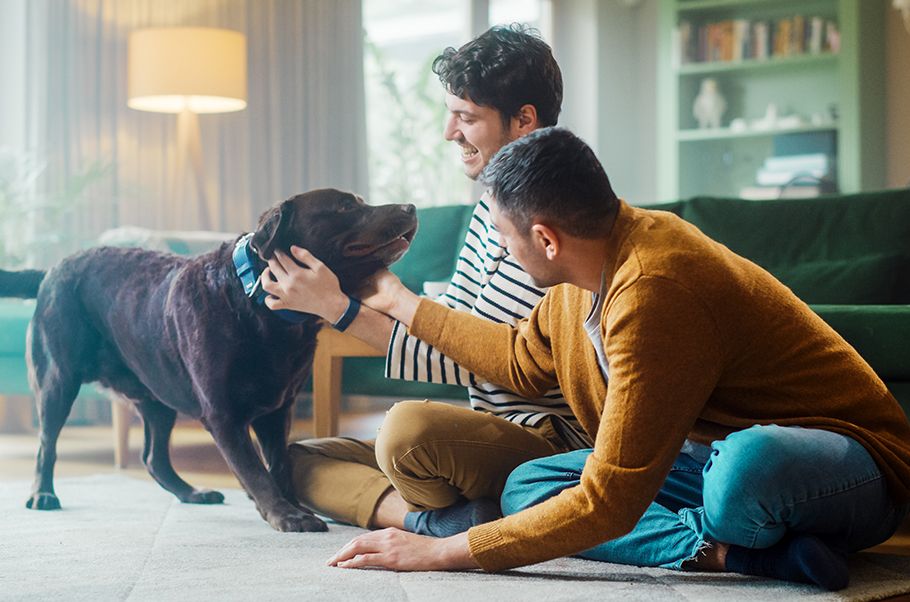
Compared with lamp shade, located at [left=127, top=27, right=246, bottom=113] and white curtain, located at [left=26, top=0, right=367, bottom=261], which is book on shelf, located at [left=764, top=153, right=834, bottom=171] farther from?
lamp shade, located at [left=127, top=27, right=246, bottom=113]

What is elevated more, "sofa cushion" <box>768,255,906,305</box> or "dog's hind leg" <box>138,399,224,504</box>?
"sofa cushion" <box>768,255,906,305</box>

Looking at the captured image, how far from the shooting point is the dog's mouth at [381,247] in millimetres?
1765

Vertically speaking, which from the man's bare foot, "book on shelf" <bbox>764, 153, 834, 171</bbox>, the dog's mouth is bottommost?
the man's bare foot

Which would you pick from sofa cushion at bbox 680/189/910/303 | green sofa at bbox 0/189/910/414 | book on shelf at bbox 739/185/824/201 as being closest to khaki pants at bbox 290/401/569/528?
green sofa at bbox 0/189/910/414

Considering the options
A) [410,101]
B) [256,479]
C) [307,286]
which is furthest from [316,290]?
[410,101]

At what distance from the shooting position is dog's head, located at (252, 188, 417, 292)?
1.75 meters

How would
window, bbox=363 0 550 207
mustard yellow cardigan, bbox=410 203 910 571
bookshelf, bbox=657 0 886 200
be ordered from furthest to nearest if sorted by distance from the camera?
window, bbox=363 0 550 207, bookshelf, bbox=657 0 886 200, mustard yellow cardigan, bbox=410 203 910 571

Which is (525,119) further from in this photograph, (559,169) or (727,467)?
(727,467)

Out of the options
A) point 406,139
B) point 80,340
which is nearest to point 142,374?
point 80,340

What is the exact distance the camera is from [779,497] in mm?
1354

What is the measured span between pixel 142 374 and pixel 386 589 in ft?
2.93

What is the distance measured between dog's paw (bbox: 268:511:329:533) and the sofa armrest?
116 centimetres

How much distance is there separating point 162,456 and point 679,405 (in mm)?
1356

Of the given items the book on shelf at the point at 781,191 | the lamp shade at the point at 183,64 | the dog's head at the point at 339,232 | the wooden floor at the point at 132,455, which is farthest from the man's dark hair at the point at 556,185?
the book on shelf at the point at 781,191
